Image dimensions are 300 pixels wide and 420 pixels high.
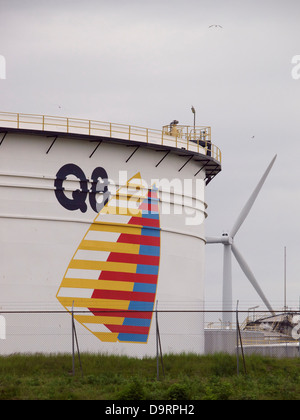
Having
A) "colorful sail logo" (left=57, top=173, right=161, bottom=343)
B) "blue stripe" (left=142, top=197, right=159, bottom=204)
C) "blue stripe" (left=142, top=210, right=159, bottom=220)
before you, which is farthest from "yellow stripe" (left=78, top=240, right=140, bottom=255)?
"blue stripe" (left=142, top=197, right=159, bottom=204)

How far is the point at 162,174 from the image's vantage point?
43406 mm

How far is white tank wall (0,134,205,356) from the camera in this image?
38.2 meters

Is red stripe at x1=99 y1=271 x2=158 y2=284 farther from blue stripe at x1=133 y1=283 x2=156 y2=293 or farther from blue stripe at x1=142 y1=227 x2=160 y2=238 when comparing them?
blue stripe at x1=142 y1=227 x2=160 y2=238

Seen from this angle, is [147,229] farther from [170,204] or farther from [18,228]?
[18,228]

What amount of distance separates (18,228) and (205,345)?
16.3m

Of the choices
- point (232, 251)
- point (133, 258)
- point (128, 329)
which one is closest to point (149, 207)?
point (133, 258)

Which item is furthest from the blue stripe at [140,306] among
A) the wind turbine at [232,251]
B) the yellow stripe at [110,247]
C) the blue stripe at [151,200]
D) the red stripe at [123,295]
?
the wind turbine at [232,251]

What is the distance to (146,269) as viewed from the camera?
135 ft

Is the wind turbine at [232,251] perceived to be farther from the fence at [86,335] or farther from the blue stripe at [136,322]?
the blue stripe at [136,322]

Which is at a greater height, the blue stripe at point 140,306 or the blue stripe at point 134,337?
the blue stripe at point 140,306

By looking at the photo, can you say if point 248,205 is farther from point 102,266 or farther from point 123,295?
point 102,266

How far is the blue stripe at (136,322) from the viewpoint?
40156 millimetres
